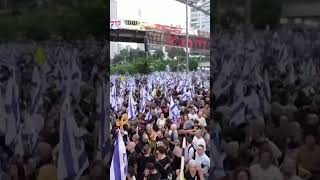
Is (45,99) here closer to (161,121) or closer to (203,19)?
(203,19)

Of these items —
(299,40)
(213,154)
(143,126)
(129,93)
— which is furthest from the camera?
(129,93)

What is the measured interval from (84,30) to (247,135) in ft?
4.22

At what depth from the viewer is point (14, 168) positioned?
12.2 feet

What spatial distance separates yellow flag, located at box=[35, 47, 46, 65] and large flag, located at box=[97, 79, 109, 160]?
43 cm

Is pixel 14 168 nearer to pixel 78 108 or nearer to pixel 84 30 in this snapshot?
pixel 78 108

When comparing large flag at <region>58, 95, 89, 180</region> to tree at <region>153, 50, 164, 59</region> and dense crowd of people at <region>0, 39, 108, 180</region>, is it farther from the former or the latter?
tree at <region>153, 50, 164, 59</region>

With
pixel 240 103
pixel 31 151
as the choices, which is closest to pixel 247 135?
pixel 240 103

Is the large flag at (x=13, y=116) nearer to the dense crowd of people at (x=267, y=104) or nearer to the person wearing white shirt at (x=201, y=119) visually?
the dense crowd of people at (x=267, y=104)

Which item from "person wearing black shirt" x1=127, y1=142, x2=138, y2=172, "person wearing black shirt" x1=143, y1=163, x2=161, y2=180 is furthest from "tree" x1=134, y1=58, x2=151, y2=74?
"person wearing black shirt" x1=143, y1=163, x2=161, y2=180

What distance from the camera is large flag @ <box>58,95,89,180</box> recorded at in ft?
11.8

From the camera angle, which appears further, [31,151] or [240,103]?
[31,151]

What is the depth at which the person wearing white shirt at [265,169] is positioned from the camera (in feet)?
9.78

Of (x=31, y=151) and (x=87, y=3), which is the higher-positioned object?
(x=87, y=3)

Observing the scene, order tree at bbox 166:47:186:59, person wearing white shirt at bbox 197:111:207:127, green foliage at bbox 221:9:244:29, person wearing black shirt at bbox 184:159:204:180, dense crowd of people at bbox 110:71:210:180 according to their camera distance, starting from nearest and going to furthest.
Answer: green foliage at bbox 221:9:244:29
person wearing black shirt at bbox 184:159:204:180
dense crowd of people at bbox 110:71:210:180
person wearing white shirt at bbox 197:111:207:127
tree at bbox 166:47:186:59
